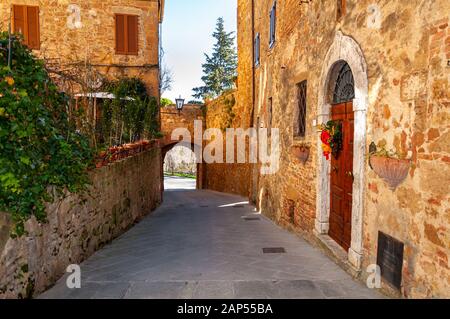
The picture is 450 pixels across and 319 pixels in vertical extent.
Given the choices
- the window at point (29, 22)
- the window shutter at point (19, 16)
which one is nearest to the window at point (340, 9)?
the window at point (29, 22)

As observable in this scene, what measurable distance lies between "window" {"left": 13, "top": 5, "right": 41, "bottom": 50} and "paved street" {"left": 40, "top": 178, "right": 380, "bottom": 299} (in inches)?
335

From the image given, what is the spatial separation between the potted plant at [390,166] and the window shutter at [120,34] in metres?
10.6

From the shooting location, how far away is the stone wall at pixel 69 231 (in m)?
3.04

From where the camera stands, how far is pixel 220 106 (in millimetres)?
16375

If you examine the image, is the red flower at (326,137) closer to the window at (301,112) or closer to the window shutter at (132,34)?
the window at (301,112)

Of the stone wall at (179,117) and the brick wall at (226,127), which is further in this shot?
the stone wall at (179,117)

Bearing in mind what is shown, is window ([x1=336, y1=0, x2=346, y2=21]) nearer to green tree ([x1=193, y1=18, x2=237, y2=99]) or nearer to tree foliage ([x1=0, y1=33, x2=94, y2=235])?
tree foliage ([x1=0, y1=33, x2=94, y2=235])

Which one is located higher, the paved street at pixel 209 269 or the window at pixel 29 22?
the window at pixel 29 22

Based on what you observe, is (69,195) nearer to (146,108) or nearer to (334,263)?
(334,263)

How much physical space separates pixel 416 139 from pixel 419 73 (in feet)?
2.00

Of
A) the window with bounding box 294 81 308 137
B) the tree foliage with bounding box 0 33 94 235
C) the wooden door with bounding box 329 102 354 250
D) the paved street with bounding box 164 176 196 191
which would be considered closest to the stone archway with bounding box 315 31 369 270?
the wooden door with bounding box 329 102 354 250

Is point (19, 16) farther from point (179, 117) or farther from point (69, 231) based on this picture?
point (69, 231)

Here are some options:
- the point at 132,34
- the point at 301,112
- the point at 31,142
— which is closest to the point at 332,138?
the point at 301,112
